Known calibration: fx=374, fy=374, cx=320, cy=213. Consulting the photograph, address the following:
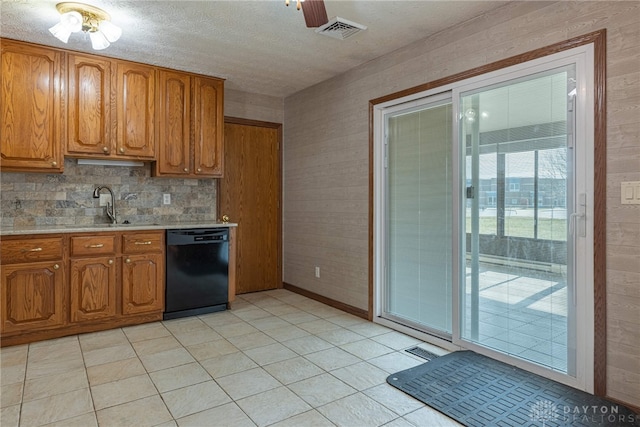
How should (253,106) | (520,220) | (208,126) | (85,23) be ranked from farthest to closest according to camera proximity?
1. (253,106)
2. (208,126)
3. (85,23)
4. (520,220)

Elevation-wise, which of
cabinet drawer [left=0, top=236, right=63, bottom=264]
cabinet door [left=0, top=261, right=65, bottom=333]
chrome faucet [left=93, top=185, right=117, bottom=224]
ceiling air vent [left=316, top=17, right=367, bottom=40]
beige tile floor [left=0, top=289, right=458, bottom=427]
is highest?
ceiling air vent [left=316, top=17, right=367, bottom=40]

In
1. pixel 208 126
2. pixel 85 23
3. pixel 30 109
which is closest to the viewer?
pixel 85 23

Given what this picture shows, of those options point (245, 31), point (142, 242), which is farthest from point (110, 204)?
point (245, 31)

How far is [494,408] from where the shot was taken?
208 cm

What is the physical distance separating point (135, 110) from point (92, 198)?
39.8 inches

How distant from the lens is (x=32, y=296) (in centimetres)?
308

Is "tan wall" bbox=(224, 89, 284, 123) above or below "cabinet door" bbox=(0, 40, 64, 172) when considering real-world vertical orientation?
above

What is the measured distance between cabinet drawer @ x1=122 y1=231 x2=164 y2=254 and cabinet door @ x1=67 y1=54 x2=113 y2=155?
2.80 feet

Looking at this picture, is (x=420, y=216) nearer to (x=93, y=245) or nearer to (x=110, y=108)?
(x=93, y=245)

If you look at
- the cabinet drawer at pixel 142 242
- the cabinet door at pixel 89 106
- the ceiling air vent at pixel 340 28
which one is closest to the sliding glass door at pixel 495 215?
the ceiling air vent at pixel 340 28

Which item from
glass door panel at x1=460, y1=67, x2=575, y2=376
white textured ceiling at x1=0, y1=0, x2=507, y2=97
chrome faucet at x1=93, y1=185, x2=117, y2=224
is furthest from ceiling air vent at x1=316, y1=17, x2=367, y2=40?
chrome faucet at x1=93, y1=185, x2=117, y2=224

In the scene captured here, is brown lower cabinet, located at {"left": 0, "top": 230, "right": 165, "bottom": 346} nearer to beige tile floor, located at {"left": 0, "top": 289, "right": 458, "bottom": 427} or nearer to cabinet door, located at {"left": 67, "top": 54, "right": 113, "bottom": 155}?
beige tile floor, located at {"left": 0, "top": 289, "right": 458, "bottom": 427}

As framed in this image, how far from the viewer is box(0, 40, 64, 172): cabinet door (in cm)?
316

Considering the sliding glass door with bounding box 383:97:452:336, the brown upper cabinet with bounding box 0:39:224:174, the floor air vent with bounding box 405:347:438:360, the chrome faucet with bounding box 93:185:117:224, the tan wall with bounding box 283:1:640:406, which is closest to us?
the tan wall with bounding box 283:1:640:406
